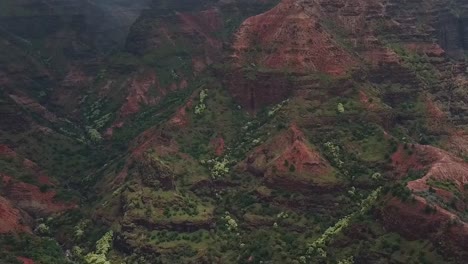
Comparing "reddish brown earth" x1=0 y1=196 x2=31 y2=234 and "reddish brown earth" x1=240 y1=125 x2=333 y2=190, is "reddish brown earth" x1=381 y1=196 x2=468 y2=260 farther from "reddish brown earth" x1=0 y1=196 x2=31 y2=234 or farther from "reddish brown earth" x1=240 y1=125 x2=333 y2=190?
"reddish brown earth" x1=0 y1=196 x2=31 y2=234

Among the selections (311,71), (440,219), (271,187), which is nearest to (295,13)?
(311,71)

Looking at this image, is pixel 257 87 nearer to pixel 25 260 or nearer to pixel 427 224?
pixel 25 260

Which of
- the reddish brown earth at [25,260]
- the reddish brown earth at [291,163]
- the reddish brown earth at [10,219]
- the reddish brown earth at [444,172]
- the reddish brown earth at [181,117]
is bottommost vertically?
the reddish brown earth at [10,219]

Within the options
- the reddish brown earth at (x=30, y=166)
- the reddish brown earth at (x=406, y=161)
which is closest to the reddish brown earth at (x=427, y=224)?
the reddish brown earth at (x=406, y=161)

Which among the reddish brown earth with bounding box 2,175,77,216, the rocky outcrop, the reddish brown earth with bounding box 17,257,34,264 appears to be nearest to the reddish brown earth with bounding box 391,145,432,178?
the rocky outcrop


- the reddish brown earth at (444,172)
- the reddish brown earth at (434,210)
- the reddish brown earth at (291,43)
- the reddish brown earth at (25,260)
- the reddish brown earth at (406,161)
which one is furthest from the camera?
the reddish brown earth at (291,43)

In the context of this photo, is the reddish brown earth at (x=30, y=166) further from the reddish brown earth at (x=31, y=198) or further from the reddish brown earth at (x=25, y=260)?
the reddish brown earth at (x=25, y=260)

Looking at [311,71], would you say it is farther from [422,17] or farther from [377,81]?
[422,17]
